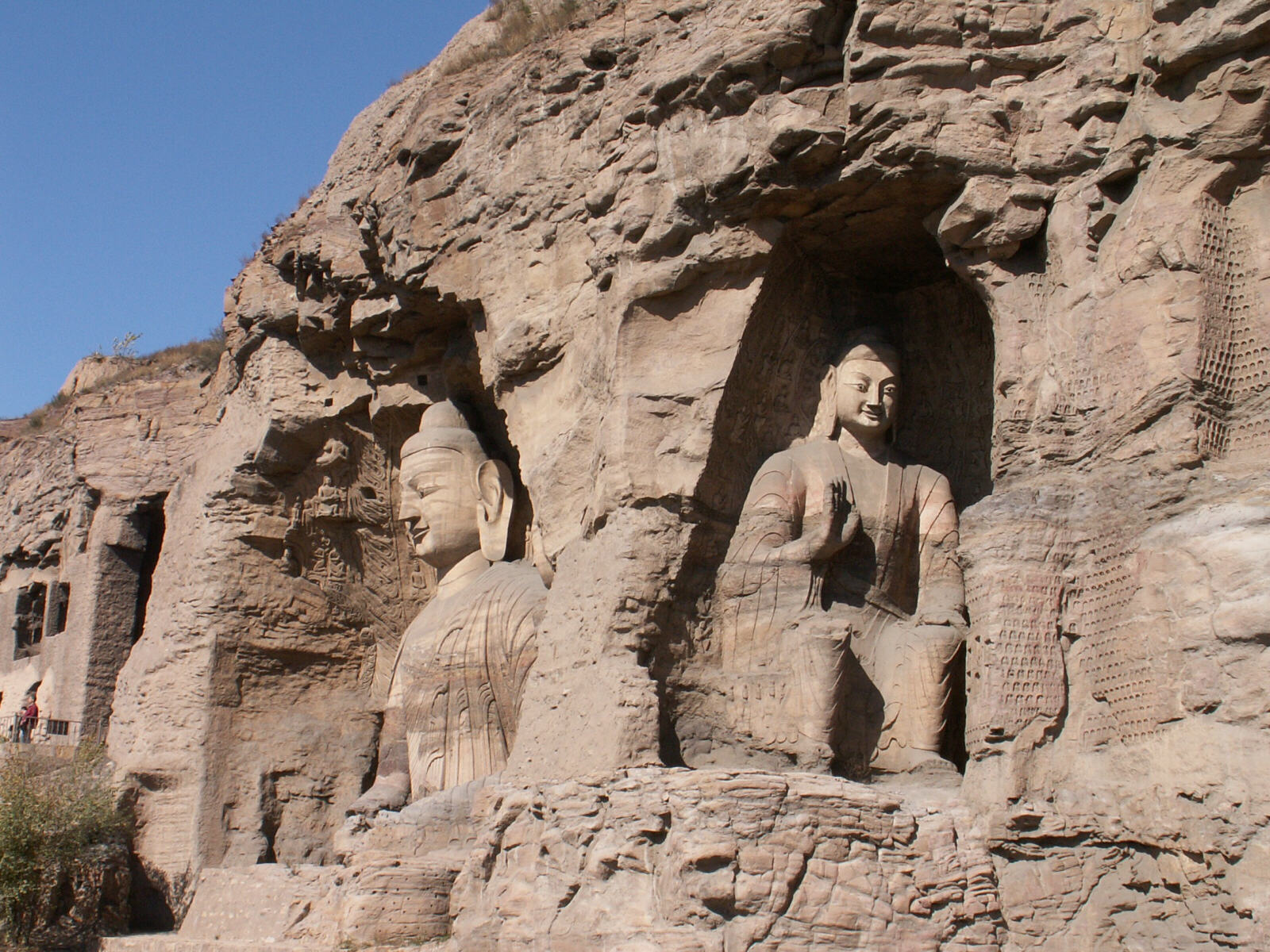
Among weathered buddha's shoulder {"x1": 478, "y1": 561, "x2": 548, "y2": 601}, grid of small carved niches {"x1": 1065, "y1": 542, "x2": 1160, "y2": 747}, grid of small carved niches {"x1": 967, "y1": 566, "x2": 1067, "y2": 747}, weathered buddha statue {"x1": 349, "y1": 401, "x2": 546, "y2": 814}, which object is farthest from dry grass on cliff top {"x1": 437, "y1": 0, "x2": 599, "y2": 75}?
grid of small carved niches {"x1": 1065, "y1": 542, "x2": 1160, "y2": 747}

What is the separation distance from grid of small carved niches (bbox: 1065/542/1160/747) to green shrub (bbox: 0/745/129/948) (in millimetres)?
6471

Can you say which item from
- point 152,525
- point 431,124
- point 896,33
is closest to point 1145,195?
point 896,33

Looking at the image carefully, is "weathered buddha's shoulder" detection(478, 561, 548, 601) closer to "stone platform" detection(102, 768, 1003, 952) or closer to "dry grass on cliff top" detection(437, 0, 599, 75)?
"stone platform" detection(102, 768, 1003, 952)

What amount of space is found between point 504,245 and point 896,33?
9.58 feet

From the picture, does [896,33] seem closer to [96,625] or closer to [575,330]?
[575,330]

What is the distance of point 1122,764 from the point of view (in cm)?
638

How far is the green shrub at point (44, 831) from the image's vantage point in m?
9.47

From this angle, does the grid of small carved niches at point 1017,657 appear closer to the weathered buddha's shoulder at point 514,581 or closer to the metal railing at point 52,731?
the weathered buddha's shoulder at point 514,581

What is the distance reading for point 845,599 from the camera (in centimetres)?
822

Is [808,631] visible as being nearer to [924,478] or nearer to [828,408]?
[924,478]

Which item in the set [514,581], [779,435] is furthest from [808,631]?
[514,581]

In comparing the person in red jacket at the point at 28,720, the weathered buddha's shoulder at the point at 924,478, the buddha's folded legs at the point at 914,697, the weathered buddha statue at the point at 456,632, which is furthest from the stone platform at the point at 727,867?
the person in red jacket at the point at 28,720

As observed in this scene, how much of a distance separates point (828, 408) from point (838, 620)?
4.53ft

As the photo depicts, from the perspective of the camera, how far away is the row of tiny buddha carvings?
7.70m
